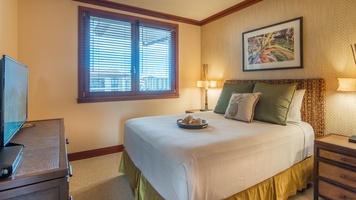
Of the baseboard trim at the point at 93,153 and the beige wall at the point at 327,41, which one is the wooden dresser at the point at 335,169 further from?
the baseboard trim at the point at 93,153

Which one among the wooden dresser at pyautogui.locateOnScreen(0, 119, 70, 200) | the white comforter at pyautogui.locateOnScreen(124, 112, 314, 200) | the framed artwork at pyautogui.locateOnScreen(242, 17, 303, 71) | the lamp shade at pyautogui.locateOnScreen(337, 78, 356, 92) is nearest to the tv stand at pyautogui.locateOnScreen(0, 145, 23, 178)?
the wooden dresser at pyautogui.locateOnScreen(0, 119, 70, 200)

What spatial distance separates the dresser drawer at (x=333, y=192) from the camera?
5.60 feet

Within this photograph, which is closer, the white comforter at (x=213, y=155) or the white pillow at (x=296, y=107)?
the white comforter at (x=213, y=155)

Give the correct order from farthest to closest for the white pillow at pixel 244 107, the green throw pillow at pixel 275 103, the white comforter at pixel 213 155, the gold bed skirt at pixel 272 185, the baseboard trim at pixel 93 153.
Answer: the baseboard trim at pixel 93 153 < the white pillow at pixel 244 107 < the green throw pillow at pixel 275 103 < the gold bed skirt at pixel 272 185 < the white comforter at pixel 213 155

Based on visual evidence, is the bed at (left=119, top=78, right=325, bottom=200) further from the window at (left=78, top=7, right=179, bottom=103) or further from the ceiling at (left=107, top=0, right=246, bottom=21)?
the ceiling at (left=107, top=0, right=246, bottom=21)

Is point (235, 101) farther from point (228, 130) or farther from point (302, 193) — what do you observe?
point (302, 193)

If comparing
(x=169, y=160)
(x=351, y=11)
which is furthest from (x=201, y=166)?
(x=351, y=11)

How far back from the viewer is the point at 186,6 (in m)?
3.55

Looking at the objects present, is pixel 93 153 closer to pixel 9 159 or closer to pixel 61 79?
pixel 61 79

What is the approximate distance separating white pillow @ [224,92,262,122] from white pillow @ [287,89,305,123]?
423 millimetres

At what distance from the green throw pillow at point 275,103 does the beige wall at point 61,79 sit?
222 centimetres

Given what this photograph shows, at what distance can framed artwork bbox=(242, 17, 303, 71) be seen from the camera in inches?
106

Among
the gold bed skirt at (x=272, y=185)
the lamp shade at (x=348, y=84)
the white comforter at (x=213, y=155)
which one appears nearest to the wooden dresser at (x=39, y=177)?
the white comforter at (x=213, y=155)

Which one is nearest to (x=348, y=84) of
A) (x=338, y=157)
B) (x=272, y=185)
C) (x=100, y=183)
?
(x=338, y=157)
